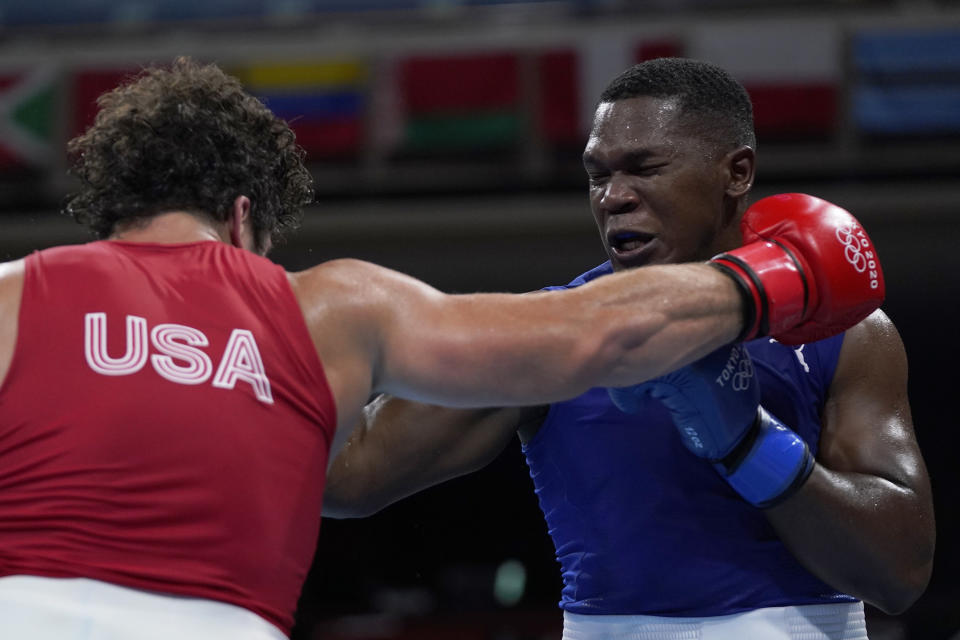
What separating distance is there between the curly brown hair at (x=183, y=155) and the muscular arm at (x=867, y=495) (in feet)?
3.61

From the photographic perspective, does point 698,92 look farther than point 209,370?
Yes

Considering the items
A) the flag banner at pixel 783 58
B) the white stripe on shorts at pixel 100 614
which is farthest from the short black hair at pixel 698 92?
the flag banner at pixel 783 58

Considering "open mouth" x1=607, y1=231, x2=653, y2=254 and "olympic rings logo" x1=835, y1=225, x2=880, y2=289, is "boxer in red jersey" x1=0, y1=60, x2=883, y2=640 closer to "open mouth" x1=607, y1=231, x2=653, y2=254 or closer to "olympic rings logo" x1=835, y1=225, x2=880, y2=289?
"olympic rings logo" x1=835, y1=225, x2=880, y2=289

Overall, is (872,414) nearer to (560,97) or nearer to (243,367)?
(243,367)

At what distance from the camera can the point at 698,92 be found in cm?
252

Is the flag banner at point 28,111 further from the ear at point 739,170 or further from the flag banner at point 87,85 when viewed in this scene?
the ear at point 739,170

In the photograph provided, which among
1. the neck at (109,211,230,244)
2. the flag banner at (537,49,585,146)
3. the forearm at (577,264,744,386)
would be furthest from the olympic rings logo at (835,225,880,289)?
the flag banner at (537,49,585,146)

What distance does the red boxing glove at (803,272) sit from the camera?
200 cm

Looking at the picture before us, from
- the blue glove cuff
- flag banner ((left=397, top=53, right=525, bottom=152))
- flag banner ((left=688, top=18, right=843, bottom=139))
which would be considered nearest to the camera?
the blue glove cuff

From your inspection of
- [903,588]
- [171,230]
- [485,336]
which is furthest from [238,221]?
[903,588]

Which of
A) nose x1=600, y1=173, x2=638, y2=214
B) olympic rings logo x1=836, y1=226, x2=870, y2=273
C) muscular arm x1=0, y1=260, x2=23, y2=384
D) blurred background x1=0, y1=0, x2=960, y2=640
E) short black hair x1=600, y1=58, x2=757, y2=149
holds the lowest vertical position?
blurred background x1=0, y1=0, x2=960, y2=640

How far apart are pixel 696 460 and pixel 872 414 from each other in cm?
35

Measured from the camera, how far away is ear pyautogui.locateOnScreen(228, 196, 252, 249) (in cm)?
200

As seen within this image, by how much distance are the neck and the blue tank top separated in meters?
0.85
